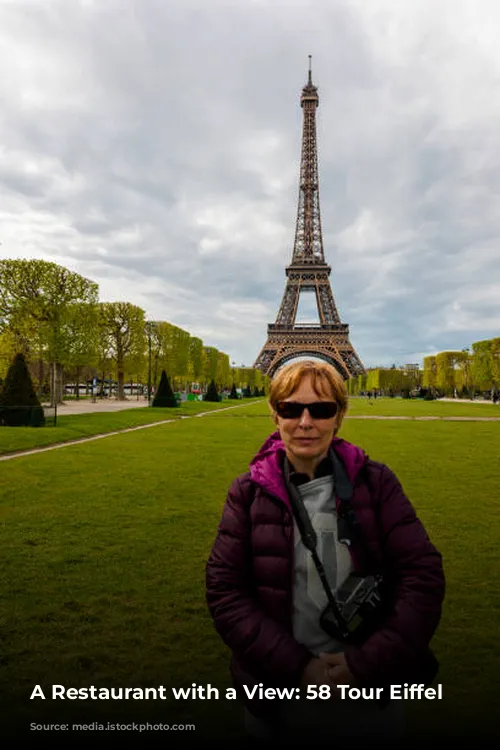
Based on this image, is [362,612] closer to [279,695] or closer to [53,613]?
[279,695]

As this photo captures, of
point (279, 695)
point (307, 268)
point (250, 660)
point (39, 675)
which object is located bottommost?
point (39, 675)

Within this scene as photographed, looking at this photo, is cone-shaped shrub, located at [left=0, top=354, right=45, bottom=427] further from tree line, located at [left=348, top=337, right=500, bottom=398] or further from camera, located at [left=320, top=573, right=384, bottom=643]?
tree line, located at [left=348, top=337, right=500, bottom=398]

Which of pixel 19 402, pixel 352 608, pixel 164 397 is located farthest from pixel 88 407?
pixel 352 608

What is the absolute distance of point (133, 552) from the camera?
579 cm

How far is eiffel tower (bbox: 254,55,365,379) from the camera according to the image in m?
74.6

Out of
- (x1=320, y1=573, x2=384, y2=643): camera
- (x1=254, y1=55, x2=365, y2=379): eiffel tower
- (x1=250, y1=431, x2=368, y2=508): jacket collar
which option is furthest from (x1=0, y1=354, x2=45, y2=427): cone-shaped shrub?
(x1=254, y1=55, x2=365, y2=379): eiffel tower

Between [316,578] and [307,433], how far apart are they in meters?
0.60

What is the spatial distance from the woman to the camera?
14mm

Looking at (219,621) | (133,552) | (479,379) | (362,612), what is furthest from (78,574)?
(479,379)

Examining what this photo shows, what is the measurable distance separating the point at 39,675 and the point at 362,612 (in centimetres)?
238

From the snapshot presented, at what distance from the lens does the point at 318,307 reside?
77750mm

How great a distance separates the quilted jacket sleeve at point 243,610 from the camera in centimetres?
202

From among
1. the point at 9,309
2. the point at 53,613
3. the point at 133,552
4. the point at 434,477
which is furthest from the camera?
the point at 9,309

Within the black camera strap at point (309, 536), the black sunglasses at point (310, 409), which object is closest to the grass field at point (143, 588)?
the black camera strap at point (309, 536)
